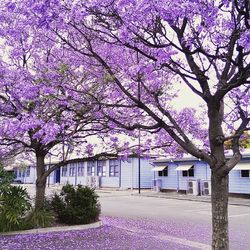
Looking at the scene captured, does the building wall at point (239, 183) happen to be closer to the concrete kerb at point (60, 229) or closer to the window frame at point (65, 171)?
the concrete kerb at point (60, 229)

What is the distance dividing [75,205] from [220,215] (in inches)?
295

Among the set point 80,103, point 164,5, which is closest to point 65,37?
point 80,103

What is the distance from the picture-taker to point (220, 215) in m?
5.65

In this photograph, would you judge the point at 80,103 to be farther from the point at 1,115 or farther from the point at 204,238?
the point at 204,238

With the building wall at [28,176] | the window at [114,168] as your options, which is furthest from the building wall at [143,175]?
the building wall at [28,176]

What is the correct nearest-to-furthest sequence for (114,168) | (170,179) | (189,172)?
(189,172) → (170,179) → (114,168)

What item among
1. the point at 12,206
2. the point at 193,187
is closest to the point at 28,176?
the point at 193,187

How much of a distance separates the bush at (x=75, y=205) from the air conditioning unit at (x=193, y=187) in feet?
55.7

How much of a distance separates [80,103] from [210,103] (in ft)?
10.0

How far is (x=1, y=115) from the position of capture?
445 inches

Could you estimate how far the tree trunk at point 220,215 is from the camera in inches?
222

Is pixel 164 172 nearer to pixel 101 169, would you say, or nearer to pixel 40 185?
pixel 101 169

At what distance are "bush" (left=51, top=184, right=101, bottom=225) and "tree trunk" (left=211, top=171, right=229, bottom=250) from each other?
23.5 feet

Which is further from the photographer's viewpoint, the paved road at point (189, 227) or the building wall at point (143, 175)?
the building wall at point (143, 175)
